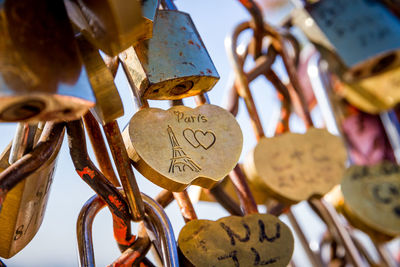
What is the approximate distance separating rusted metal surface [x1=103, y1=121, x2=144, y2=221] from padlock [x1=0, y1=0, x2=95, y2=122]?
0.40 feet

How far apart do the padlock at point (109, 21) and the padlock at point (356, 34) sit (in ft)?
1.85

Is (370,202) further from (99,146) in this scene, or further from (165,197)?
(99,146)

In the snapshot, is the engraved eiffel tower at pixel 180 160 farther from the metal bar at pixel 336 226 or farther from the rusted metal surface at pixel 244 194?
the metal bar at pixel 336 226

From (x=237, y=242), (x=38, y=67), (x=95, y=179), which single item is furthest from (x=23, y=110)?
(x=237, y=242)

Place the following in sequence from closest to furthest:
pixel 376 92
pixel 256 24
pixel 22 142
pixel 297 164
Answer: pixel 22 142 < pixel 297 164 < pixel 256 24 < pixel 376 92

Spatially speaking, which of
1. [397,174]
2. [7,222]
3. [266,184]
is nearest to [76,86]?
[7,222]

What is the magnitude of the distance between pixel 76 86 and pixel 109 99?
0.24 feet

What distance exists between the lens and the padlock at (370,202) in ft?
2.76

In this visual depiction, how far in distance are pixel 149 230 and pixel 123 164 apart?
84 mm

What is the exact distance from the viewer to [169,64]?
52 centimetres

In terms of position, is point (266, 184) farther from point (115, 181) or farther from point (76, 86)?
point (76, 86)

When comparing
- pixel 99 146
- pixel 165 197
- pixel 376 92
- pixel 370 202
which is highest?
pixel 99 146

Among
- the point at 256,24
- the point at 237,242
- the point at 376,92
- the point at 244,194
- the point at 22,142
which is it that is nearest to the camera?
Answer: the point at 22,142

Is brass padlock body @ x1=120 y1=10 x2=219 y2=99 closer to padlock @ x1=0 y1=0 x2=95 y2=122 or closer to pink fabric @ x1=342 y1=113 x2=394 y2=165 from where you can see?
padlock @ x1=0 y1=0 x2=95 y2=122
